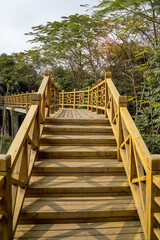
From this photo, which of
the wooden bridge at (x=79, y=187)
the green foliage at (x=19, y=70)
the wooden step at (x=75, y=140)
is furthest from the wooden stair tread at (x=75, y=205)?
the green foliage at (x=19, y=70)

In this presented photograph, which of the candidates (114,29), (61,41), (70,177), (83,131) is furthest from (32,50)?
(70,177)

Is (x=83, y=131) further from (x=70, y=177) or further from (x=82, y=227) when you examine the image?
(x=82, y=227)

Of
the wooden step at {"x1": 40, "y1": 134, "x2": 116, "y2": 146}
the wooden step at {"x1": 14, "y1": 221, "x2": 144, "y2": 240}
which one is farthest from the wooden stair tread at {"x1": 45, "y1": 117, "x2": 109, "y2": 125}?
the wooden step at {"x1": 14, "y1": 221, "x2": 144, "y2": 240}

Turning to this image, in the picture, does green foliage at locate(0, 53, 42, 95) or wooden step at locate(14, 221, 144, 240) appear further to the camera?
green foliage at locate(0, 53, 42, 95)

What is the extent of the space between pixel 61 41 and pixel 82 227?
15163mm

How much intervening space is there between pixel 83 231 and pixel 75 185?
663 mm

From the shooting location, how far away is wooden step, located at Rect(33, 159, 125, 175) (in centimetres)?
301

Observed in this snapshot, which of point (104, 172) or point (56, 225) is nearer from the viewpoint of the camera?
point (56, 225)

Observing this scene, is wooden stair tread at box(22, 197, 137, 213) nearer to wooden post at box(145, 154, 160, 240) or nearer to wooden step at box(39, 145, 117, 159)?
wooden post at box(145, 154, 160, 240)

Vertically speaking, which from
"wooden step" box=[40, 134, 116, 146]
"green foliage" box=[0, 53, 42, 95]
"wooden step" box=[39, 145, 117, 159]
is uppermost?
"green foliage" box=[0, 53, 42, 95]

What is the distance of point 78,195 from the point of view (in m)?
2.65

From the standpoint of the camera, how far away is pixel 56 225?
2262 millimetres

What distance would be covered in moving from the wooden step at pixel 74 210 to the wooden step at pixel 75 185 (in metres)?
0.11

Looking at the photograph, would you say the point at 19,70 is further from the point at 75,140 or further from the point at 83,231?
the point at 83,231
